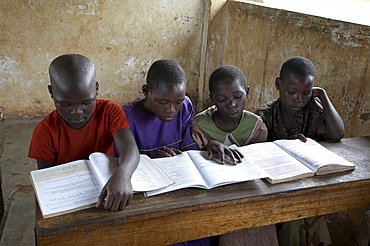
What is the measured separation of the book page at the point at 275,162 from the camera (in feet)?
4.61

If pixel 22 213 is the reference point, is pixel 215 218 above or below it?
above

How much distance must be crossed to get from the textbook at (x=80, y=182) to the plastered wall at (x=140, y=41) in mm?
2030

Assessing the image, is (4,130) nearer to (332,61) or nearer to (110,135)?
(110,135)

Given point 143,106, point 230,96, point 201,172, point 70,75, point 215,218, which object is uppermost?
point 70,75

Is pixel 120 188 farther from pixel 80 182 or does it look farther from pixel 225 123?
pixel 225 123

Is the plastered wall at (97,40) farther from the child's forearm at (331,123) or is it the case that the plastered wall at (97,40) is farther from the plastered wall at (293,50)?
the child's forearm at (331,123)

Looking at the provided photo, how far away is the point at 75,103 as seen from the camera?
55.2 inches

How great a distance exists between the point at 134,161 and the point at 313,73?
3.91 feet

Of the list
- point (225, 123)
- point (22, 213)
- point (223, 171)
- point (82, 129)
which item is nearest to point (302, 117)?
point (225, 123)

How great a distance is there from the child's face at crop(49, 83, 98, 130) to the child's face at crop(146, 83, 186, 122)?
1.10 ft

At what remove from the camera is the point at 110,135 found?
1.66m

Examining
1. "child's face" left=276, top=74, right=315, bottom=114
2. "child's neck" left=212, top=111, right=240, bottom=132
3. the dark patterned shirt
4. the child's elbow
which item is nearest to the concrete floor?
the child's elbow

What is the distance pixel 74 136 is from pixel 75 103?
24 cm

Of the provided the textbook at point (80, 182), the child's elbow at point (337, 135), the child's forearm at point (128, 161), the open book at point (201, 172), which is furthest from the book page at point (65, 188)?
the child's elbow at point (337, 135)
